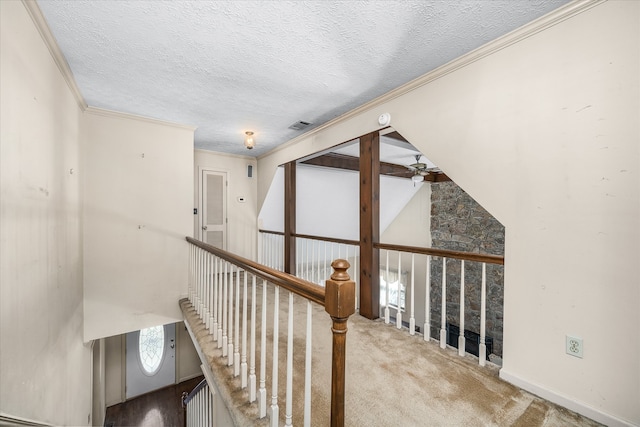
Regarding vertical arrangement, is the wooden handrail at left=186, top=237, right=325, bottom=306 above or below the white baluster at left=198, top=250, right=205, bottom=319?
above

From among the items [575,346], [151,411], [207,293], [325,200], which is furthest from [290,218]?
[151,411]

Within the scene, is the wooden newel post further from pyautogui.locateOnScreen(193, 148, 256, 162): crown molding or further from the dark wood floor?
the dark wood floor

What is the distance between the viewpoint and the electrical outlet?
1.51 meters

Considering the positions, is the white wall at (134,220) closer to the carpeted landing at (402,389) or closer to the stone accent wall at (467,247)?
the carpeted landing at (402,389)

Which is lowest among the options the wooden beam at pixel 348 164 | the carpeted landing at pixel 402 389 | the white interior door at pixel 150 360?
the white interior door at pixel 150 360

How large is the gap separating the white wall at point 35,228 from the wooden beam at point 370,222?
2.51m

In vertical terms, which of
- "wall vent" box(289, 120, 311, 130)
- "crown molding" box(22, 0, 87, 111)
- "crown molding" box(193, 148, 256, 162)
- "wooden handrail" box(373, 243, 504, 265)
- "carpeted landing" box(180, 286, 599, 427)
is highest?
"crown molding" box(22, 0, 87, 111)

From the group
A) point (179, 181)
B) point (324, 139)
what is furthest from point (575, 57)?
point (179, 181)

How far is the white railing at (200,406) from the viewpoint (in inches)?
108

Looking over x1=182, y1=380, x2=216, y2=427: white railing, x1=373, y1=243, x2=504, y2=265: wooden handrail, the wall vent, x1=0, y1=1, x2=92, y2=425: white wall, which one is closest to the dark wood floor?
x1=182, y1=380, x2=216, y2=427: white railing

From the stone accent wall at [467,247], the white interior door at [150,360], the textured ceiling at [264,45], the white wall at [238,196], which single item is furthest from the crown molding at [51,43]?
the stone accent wall at [467,247]

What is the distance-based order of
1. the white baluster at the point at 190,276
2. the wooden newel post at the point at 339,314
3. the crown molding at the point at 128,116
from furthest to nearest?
the white baluster at the point at 190,276 < the crown molding at the point at 128,116 < the wooden newel post at the point at 339,314

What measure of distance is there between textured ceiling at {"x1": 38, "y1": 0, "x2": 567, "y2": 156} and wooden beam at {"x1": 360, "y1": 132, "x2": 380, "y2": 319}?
1.65ft

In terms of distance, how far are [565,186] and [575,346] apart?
2.98ft
